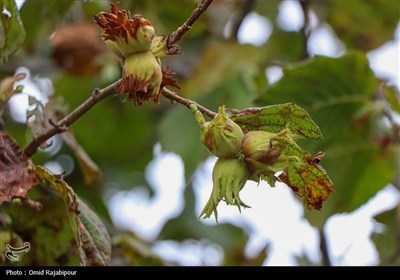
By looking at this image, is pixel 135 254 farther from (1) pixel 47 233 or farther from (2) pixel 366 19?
(2) pixel 366 19

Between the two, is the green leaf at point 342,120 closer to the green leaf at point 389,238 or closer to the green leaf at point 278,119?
the green leaf at point 389,238

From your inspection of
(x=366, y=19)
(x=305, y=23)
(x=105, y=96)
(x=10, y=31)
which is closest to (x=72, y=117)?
(x=105, y=96)

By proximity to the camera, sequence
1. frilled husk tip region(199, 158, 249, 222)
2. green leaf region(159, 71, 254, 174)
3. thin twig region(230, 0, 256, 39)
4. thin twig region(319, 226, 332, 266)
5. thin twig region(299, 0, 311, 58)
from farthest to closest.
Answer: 1. thin twig region(230, 0, 256, 39)
2. thin twig region(299, 0, 311, 58)
3. green leaf region(159, 71, 254, 174)
4. thin twig region(319, 226, 332, 266)
5. frilled husk tip region(199, 158, 249, 222)

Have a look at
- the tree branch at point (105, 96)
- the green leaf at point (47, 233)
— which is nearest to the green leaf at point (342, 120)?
the green leaf at point (47, 233)

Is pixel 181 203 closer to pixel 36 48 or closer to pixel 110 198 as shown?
pixel 110 198

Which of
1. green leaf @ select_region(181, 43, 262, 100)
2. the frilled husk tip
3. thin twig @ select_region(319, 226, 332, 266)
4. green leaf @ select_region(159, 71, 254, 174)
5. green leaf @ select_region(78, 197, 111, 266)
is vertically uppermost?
the frilled husk tip

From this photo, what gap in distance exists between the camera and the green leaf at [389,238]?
221 cm

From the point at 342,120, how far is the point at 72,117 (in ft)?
3.05

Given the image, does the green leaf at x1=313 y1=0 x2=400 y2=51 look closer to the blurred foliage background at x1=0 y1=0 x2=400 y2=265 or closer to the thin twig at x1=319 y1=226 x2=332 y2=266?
the blurred foliage background at x1=0 y1=0 x2=400 y2=265

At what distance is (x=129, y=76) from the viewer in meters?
1.15

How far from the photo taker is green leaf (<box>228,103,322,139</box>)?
1235 mm

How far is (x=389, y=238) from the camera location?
2.35 meters

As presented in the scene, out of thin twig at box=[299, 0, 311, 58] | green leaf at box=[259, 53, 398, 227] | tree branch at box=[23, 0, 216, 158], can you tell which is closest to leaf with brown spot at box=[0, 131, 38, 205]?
tree branch at box=[23, 0, 216, 158]

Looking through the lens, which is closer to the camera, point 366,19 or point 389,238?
point 389,238
